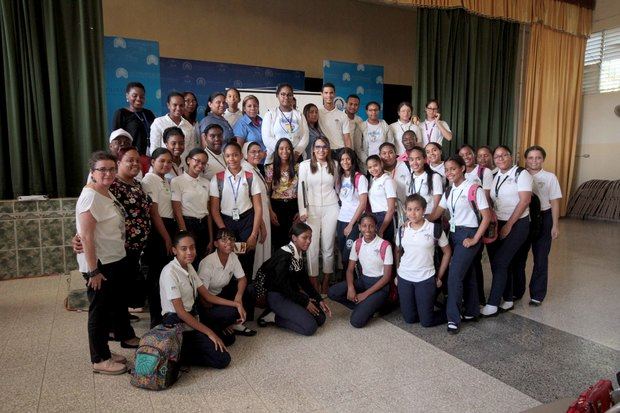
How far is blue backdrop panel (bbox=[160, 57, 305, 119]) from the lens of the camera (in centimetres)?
683

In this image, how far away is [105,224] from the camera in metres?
2.48

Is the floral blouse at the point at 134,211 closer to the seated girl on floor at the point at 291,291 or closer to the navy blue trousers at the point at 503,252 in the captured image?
the seated girl on floor at the point at 291,291

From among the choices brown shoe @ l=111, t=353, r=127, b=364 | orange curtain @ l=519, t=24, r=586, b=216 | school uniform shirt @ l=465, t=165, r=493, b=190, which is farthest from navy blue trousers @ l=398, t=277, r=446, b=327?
orange curtain @ l=519, t=24, r=586, b=216

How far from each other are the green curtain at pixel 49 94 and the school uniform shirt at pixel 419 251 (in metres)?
3.72

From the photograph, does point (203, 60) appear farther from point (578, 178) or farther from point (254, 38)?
point (578, 178)

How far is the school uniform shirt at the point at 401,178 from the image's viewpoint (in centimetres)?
398

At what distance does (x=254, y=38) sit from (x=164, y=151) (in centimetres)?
505

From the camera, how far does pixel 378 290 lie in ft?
11.4

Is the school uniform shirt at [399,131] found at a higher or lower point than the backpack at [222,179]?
higher

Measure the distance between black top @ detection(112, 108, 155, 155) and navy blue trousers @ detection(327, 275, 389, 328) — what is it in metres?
2.14

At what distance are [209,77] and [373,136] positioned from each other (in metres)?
3.47

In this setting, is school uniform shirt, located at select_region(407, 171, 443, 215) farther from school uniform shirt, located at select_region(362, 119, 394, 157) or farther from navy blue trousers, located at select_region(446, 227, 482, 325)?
school uniform shirt, located at select_region(362, 119, 394, 157)

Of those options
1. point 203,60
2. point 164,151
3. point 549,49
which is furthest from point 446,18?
point 164,151

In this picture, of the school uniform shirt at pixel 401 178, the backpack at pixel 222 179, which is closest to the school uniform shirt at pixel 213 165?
the backpack at pixel 222 179
